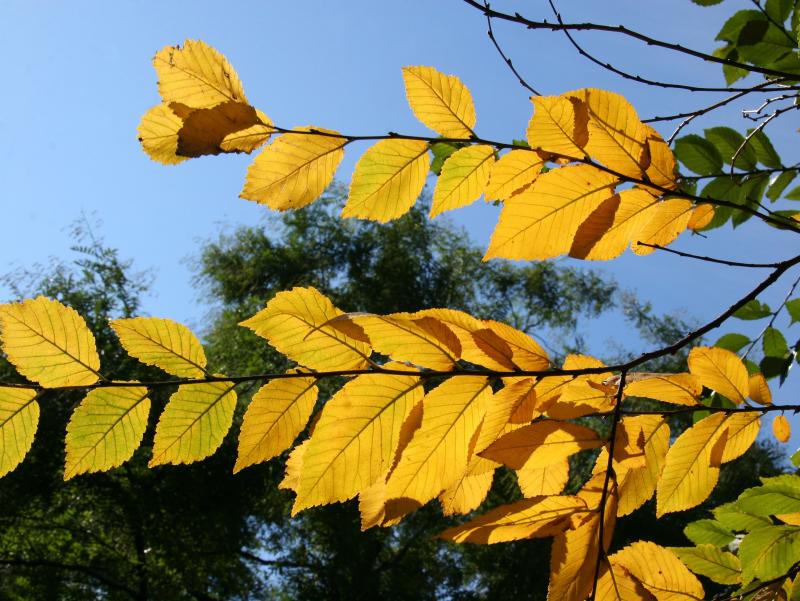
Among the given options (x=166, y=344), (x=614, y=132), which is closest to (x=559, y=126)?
(x=614, y=132)

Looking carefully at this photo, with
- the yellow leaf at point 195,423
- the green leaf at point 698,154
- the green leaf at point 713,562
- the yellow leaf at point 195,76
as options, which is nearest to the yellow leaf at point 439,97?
the yellow leaf at point 195,76

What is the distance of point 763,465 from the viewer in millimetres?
8695

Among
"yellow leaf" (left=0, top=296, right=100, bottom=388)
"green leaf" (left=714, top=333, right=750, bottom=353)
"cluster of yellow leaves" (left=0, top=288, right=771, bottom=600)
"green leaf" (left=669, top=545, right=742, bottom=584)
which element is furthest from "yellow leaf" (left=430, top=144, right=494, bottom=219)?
"green leaf" (left=714, top=333, right=750, bottom=353)

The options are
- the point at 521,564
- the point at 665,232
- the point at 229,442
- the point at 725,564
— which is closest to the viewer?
the point at 665,232

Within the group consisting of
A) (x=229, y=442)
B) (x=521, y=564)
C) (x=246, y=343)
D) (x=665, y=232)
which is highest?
(x=246, y=343)

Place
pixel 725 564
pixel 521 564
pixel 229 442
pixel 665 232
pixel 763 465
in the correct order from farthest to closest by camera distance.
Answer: pixel 763 465
pixel 521 564
pixel 229 442
pixel 725 564
pixel 665 232

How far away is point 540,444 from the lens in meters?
0.39

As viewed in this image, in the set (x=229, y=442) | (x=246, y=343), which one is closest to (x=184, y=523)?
(x=229, y=442)

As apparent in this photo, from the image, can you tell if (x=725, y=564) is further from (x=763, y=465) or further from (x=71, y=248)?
(x=763, y=465)

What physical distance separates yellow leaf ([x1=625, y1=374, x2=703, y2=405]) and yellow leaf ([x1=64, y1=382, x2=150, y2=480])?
0.32 meters

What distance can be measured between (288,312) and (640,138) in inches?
9.5

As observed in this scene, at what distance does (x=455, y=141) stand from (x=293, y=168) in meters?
0.11

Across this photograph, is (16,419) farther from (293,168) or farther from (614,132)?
(614,132)

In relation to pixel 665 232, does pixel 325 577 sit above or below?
below
